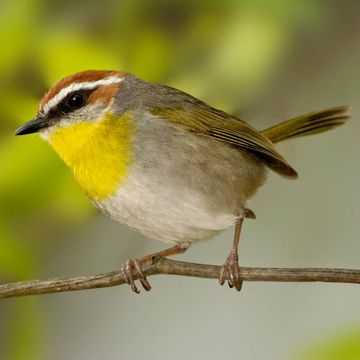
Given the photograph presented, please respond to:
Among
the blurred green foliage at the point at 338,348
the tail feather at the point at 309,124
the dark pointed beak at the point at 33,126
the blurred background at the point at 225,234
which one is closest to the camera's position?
the blurred green foliage at the point at 338,348

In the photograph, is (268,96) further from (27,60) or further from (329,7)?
(27,60)

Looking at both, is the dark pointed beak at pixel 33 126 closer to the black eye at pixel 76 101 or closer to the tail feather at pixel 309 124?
the black eye at pixel 76 101

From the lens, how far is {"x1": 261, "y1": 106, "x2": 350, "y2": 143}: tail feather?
255cm

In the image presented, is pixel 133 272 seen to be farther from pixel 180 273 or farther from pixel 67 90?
pixel 67 90

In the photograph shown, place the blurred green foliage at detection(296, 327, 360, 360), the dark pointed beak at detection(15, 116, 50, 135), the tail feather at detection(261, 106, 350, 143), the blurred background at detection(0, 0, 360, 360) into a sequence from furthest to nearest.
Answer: the tail feather at detection(261, 106, 350, 143), the blurred background at detection(0, 0, 360, 360), the dark pointed beak at detection(15, 116, 50, 135), the blurred green foliage at detection(296, 327, 360, 360)

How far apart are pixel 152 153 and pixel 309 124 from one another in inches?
25.2

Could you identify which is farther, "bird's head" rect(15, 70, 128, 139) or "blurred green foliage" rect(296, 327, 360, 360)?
"bird's head" rect(15, 70, 128, 139)

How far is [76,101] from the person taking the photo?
2160 mm

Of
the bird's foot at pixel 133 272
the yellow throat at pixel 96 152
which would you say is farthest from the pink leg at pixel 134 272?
the yellow throat at pixel 96 152

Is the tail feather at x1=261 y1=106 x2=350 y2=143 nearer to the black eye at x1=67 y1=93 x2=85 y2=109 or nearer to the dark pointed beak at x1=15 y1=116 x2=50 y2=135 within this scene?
the black eye at x1=67 y1=93 x2=85 y2=109

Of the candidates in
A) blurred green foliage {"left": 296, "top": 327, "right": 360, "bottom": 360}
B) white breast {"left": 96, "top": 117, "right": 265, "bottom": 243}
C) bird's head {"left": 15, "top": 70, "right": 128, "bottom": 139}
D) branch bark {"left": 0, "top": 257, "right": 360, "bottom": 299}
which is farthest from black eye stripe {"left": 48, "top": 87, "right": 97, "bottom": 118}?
blurred green foliage {"left": 296, "top": 327, "right": 360, "bottom": 360}

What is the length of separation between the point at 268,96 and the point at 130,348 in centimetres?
101

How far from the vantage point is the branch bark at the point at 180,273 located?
1.77m

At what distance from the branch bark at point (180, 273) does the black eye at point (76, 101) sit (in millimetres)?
440
